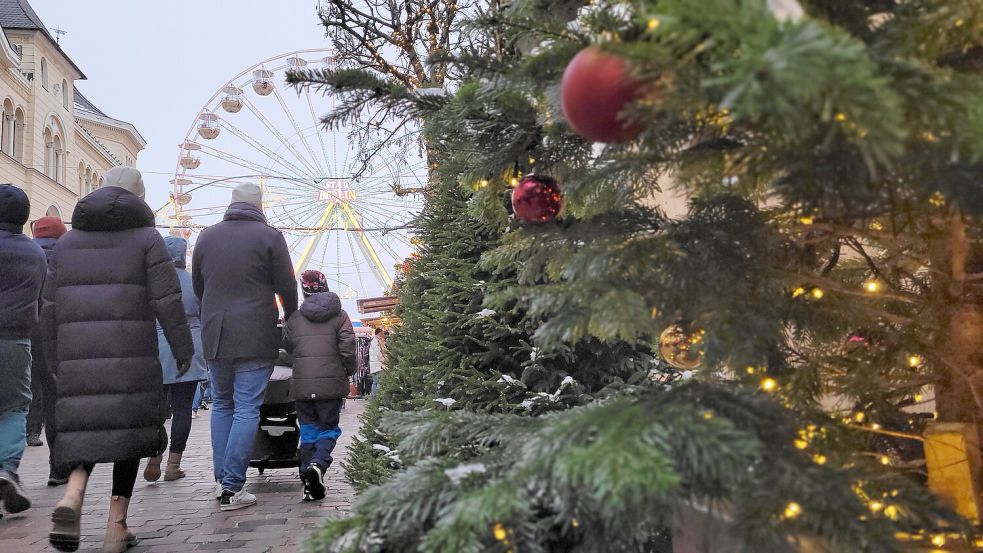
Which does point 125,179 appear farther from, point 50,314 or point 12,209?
point 12,209

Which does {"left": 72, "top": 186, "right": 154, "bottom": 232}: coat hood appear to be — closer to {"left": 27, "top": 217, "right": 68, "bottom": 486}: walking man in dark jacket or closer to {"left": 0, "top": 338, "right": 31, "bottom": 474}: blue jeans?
{"left": 0, "top": 338, "right": 31, "bottom": 474}: blue jeans

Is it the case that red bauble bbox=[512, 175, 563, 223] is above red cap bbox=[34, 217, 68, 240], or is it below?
below

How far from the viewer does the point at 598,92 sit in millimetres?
1170

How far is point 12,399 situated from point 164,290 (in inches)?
59.6

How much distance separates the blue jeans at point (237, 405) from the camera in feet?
16.6

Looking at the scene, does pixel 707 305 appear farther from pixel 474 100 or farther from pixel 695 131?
pixel 474 100

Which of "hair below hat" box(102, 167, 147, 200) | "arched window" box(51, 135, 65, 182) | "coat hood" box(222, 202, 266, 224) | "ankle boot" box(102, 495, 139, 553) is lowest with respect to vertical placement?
"ankle boot" box(102, 495, 139, 553)

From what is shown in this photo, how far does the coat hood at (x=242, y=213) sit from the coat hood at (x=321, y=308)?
883 mm

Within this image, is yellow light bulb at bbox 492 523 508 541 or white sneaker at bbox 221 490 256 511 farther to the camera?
white sneaker at bbox 221 490 256 511

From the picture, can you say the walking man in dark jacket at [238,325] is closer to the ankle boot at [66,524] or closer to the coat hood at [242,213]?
the coat hood at [242,213]

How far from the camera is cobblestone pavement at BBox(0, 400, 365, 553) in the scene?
416 cm

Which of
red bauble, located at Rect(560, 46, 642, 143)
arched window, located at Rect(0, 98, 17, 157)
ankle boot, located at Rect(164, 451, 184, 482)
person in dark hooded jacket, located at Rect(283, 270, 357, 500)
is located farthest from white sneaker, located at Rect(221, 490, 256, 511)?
arched window, located at Rect(0, 98, 17, 157)

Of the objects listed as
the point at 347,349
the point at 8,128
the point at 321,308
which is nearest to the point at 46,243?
the point at 321,308

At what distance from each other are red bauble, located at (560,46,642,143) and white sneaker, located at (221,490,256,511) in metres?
4.44
